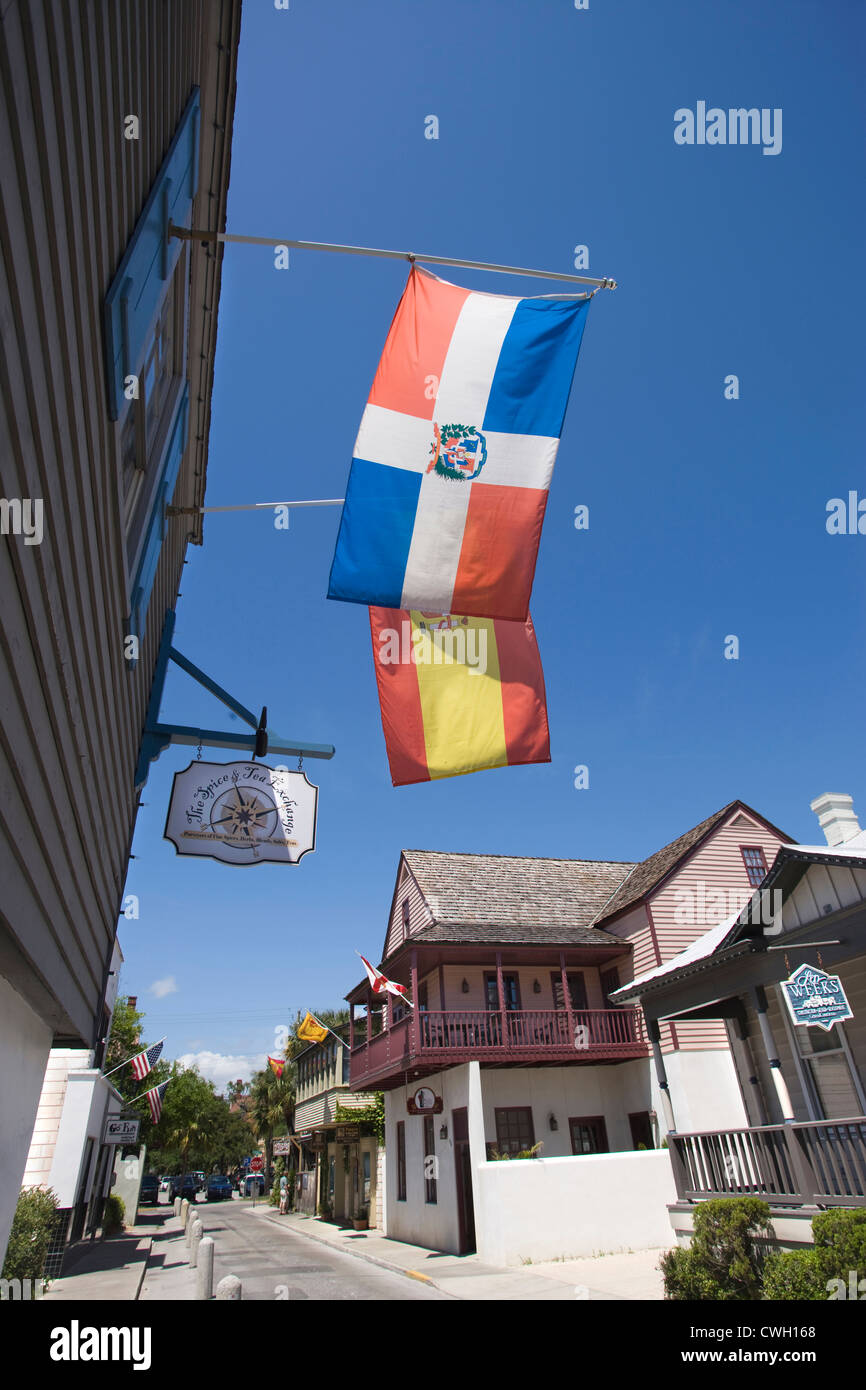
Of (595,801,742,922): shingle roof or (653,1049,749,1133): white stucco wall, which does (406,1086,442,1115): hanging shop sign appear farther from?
(595,801,742,922): shingle roof

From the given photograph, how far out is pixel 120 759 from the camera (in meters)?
5.37

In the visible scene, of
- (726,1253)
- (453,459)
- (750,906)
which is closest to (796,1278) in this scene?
(726,1253)

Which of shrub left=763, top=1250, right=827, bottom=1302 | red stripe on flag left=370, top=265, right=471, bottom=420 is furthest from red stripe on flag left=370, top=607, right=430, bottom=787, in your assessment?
shrub left=763, top=1250, right=827, bottom=1302

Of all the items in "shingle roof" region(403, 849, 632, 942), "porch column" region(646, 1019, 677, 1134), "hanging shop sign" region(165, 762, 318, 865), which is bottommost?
"porch column" region(646, 1019, 677, 1134)

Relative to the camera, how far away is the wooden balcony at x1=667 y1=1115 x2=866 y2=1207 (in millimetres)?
7496

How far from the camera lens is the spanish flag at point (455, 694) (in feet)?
20.4

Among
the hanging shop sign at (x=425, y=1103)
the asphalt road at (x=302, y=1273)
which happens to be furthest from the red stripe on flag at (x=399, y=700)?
the hanging shop sign at (x=425, y=1103)

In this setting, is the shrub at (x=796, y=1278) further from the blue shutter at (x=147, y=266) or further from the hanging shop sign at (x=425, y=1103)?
the hanging shop sign at (x=425, y=1103)

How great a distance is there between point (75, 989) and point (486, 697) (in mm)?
3677

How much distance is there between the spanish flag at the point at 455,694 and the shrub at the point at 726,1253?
6.03 metres

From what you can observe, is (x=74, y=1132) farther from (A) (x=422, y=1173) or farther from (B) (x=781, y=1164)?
(B) (x=781, y=1164)

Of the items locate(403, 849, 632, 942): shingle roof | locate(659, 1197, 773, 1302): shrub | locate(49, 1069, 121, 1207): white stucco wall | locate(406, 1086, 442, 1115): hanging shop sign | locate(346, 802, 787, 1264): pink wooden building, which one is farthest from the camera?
locate(403, 849, 632, 942): shingle roof

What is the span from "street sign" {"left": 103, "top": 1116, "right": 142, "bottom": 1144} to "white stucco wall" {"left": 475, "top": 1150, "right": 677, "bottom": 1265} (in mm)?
13400
